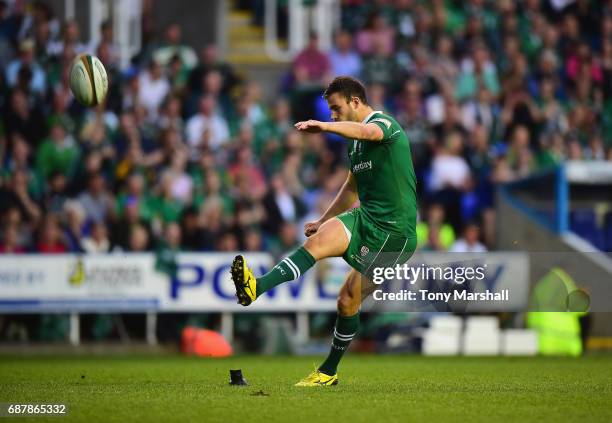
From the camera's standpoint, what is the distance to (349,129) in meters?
8.46

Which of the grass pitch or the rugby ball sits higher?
the rugby ball

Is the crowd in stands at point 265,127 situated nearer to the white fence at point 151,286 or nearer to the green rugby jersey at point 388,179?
the white fence at point 151,286

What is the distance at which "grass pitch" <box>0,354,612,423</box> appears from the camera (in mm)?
7277

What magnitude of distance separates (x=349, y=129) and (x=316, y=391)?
185 cm

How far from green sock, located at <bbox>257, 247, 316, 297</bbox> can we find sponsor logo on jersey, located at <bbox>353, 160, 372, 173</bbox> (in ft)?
2.58

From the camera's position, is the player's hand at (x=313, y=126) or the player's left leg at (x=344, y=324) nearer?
the player's hand at (x=313, y=126)

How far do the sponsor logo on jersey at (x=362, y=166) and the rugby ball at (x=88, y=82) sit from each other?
135 inches

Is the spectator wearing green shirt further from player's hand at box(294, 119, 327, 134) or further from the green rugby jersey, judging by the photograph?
player's hand at box(294, 119, 327, 134)

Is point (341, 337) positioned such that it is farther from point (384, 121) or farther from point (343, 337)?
point (384, 121)

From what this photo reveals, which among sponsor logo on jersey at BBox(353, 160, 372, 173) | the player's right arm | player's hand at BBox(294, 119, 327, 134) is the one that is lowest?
the player's right arm

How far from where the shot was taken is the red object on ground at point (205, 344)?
1552 cm

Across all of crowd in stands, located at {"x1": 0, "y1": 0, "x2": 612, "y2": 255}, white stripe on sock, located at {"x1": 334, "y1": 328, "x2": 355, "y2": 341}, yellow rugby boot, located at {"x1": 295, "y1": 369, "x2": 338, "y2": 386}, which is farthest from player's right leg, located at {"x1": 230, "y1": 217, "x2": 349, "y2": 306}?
crowd in stands, located at {"x1": 0, "y1": 0, "x2": 612, "y2": 255}

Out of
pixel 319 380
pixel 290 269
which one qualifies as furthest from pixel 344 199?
pixel 319 380

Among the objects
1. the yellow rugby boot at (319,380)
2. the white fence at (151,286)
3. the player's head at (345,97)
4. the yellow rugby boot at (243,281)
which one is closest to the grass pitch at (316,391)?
the yellow rugby boot at (319,380)
